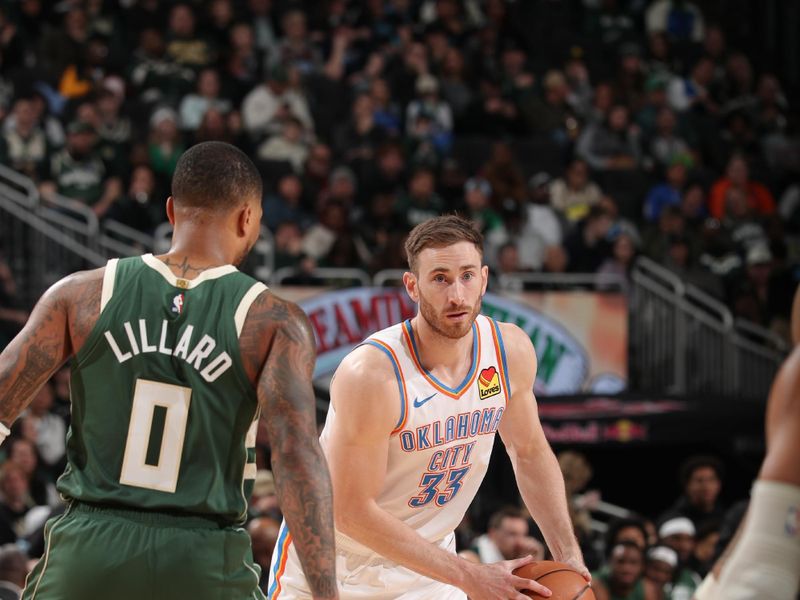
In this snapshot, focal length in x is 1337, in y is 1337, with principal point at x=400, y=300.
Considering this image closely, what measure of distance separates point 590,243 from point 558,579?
8.63 meters

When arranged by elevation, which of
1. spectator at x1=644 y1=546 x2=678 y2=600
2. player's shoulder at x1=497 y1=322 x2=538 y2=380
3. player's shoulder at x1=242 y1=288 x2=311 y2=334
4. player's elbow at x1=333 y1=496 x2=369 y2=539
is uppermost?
player's shoulder at x1=497 y1=322 x2=538 y2=380

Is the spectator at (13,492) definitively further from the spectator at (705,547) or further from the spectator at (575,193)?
the spectator at (575,193)

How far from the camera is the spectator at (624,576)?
865 centimetres

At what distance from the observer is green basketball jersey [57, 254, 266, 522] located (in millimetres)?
3746

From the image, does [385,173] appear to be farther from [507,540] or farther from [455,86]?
[507,540]

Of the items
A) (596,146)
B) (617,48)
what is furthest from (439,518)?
(617,48)

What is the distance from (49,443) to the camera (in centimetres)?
1023

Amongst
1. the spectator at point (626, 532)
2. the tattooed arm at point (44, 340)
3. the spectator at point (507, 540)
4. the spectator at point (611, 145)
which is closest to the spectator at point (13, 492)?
the spectator at point (507, 540)

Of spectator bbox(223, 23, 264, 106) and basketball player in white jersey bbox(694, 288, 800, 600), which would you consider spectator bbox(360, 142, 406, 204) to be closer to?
spectator bbox(223, 23, 264, 106)

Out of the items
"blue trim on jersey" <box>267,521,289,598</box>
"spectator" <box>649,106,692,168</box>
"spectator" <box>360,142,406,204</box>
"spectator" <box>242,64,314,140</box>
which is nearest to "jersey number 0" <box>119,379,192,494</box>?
"blue trim on jersey" <box>267,521,289,598</box>

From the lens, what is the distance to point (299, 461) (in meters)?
3.71

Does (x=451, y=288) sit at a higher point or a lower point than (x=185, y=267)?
higher

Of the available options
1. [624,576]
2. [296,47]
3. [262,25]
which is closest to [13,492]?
[624,576]

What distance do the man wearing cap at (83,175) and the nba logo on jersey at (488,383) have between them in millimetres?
7774
